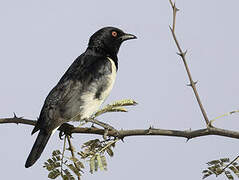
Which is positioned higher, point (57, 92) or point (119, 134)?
point (57, 92)

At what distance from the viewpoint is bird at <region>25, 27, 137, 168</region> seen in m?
5.80

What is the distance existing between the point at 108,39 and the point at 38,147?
2.83m

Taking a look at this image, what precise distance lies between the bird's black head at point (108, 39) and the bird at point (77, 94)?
18 cm

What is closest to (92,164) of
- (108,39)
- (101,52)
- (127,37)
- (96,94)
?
(96,94)

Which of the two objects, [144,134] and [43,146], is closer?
[144,134]

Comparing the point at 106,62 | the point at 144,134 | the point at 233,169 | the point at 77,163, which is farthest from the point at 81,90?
the point at 233,169

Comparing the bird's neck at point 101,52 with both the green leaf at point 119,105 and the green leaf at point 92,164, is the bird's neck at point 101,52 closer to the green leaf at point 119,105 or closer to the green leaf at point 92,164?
the green leaf at point 119,105

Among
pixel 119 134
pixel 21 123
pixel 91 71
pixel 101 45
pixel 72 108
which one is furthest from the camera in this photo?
pixel 101 45

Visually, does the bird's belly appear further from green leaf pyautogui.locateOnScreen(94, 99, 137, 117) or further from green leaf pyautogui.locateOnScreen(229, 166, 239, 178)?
green leaf pyautogui.locateOnScreen(229, 166, 239, 178)

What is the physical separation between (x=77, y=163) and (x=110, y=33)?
13.5 ft

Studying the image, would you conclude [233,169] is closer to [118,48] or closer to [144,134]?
[144,134]

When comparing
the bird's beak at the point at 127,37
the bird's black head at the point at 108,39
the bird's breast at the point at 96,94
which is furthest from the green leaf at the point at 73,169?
the bird's beak at the point at 127,37

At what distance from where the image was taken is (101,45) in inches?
297

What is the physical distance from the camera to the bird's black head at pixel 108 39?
24.8ft
